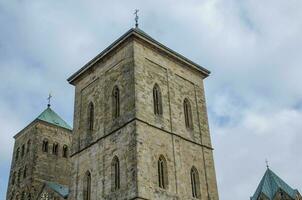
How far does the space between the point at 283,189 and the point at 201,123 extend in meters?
29.0

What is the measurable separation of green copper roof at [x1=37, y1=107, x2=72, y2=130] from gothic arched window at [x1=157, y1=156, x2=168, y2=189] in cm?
3053

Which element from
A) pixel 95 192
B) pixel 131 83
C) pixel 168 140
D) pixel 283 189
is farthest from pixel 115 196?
pixel 283 189

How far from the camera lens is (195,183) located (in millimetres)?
26141

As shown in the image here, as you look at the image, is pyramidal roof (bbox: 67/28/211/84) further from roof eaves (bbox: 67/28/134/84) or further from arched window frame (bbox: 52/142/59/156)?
arched window frame (bbox: 52/142/59/156)

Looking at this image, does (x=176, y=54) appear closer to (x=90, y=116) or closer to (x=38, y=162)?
(x=90, y=116)

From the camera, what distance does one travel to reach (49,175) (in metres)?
48.8

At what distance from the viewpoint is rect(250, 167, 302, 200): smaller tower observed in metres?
52.1

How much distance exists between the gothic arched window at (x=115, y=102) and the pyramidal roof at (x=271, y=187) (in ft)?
106

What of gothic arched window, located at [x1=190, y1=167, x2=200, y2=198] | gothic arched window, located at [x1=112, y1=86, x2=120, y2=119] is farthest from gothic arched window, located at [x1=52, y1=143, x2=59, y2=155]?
gothic arched window, located at [x1=190, y1=167, x2=200, y2=198]

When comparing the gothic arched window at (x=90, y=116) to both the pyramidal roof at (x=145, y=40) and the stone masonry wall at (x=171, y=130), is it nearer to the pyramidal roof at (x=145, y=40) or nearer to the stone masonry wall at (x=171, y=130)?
the pyramidal roof at (x=145, y=40)

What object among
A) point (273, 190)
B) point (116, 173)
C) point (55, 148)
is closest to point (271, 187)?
point (273, 190)

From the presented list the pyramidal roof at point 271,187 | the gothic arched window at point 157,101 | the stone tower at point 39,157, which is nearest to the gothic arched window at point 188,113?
the gothic arched window at point 157,101

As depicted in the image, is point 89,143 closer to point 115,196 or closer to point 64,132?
point 115,196

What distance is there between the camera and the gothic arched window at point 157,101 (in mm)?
26253
